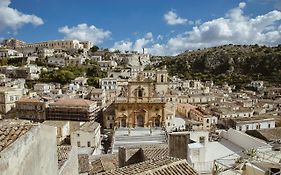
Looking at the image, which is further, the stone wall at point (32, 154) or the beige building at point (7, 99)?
the beige building at point (7, 99)

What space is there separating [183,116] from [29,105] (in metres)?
21.4

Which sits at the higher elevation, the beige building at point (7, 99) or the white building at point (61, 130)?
the beige building at point (7, 99)

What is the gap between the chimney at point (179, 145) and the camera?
36.4 ft

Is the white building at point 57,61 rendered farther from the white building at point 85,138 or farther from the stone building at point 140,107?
the white building at point 85,138

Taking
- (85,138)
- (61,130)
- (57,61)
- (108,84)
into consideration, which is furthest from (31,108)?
(57,61)

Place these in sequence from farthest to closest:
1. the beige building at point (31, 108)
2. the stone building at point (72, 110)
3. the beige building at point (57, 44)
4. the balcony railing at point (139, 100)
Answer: the beige building at point (57, 44) → the beige building at point (31, 108) → the balcony railing at point (139, 100) → the stone building at point (72, 110)

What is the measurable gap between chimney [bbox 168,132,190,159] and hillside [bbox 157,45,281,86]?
79.7 meters

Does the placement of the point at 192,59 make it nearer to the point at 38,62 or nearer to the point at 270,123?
the point at 38,62

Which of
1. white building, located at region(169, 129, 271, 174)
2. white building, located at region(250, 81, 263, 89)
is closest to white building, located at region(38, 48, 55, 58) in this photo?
white building, located at region(250, 81, 263, 89)

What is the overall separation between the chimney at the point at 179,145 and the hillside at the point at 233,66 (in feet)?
262

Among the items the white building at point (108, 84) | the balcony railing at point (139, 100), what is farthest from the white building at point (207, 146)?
the white building at point (108, 84)

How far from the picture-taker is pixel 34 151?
4.08 metres

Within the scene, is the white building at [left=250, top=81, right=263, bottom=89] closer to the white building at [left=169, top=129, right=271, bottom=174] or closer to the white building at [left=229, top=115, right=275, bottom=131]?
the white building at [left=229, top=115, right=275, bottom=131]

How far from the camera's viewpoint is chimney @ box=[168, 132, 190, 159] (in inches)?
437
